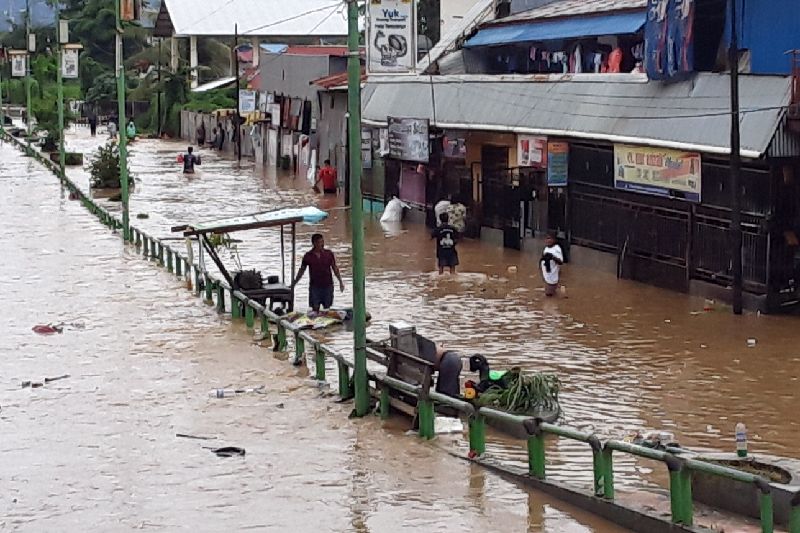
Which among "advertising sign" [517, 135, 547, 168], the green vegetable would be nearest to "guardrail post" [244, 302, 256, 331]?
the green vegetable

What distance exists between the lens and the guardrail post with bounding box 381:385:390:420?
1483 centimetres

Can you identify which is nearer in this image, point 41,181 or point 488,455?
point 488,455


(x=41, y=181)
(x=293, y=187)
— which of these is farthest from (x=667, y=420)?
(x=41, y=181)

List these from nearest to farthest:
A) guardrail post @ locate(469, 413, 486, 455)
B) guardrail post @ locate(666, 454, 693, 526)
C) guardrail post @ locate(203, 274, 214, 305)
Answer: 1. guardrail post @ locate(666, 454, 693, 526)
2. guardrail post @ locate(469, 413, 486, 455)
3. guardrail post @ locate(203, 274, 214, 305)

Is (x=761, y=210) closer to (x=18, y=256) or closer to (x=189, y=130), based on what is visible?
(x=18, y=256)

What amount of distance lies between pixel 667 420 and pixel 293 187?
3396cm

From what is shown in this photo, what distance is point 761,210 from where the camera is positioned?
21.7 metres

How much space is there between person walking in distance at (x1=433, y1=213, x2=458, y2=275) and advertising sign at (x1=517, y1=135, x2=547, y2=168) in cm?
294

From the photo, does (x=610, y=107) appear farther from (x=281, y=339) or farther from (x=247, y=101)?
(x=247, y=101)

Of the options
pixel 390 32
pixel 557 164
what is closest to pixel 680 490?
pixel 390 32

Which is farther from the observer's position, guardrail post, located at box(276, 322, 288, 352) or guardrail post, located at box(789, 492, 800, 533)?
guardrail post, located at box(276, 322, 288, 352)

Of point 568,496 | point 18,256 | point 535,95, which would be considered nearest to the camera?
point 568,496

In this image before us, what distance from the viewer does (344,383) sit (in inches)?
632

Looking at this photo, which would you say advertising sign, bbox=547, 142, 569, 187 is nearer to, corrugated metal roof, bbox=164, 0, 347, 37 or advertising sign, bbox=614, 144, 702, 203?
advertising sign, bbox=614, 144, 702, 203
